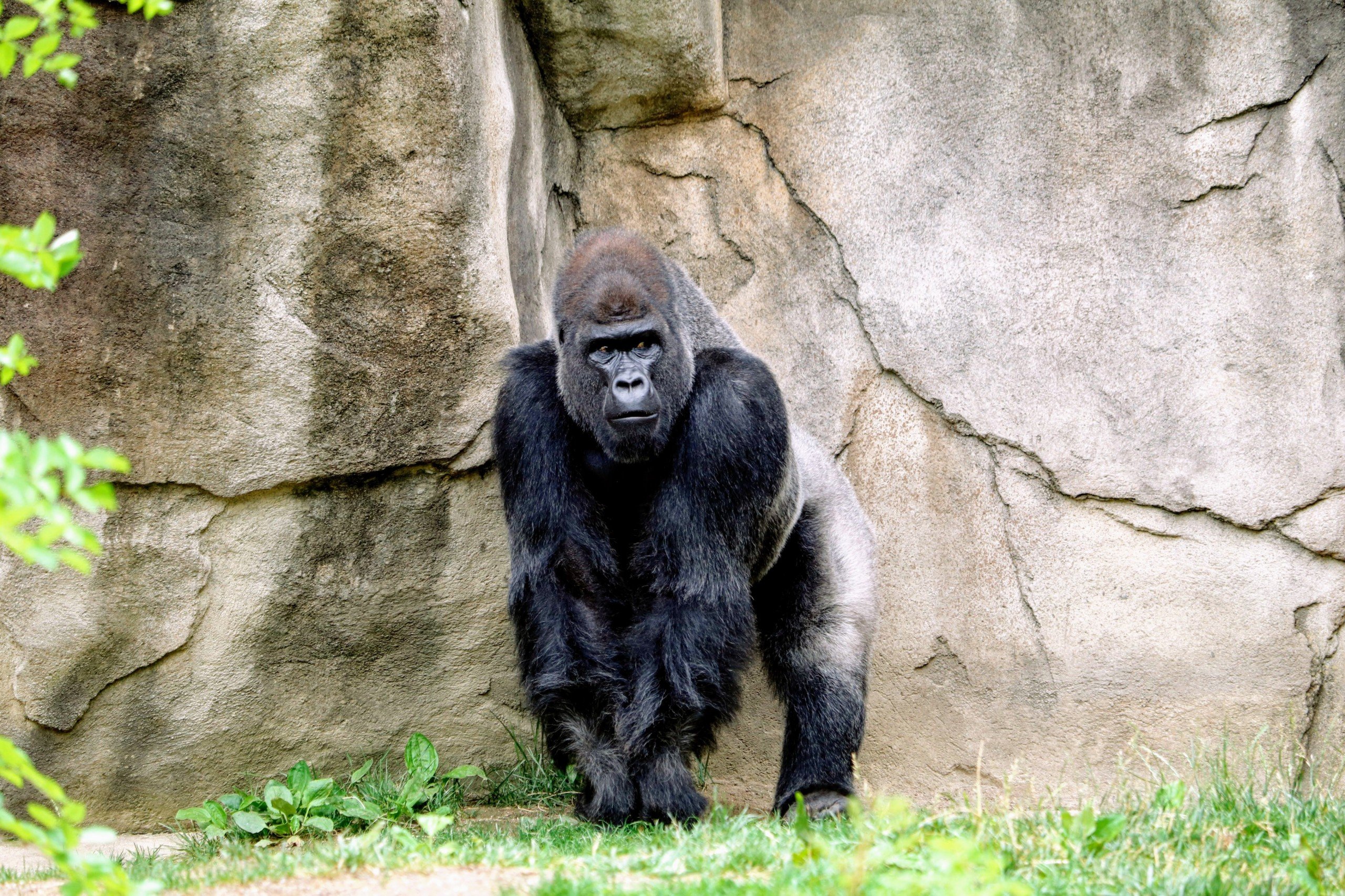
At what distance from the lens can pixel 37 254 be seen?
1.82 m

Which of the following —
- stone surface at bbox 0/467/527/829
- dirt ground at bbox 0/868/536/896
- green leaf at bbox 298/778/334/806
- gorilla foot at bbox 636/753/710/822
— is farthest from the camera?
stone surface at bbox 0/467/527/829

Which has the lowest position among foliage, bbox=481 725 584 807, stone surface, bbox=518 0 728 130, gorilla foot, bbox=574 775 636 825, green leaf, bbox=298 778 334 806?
foliage, bbox=481 725 584 807

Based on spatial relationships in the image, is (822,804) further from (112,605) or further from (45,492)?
(45,492)

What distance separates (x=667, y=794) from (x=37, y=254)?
94.6 inches

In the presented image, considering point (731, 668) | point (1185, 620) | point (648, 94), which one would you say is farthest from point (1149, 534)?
point (648, 94)

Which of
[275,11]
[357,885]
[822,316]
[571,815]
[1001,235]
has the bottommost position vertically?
[571,815]

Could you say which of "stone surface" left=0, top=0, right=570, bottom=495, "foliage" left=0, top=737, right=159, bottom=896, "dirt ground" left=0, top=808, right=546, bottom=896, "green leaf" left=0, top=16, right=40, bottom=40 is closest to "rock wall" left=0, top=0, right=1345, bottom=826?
"stone surface" left=0, top=0, right=570, bottom=495

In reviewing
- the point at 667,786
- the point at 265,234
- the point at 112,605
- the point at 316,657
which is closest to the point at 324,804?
the point at 316,657

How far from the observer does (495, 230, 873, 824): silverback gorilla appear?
368cm

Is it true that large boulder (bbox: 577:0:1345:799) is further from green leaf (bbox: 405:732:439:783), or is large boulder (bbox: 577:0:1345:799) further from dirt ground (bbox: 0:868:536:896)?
dirt ground (bbox: 0:868:536:896)

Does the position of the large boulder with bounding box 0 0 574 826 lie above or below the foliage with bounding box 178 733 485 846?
above

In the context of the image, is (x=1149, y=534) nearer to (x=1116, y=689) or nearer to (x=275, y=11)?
(x=1116, y=689)

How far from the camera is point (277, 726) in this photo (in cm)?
439

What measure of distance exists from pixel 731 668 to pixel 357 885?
1444mm
